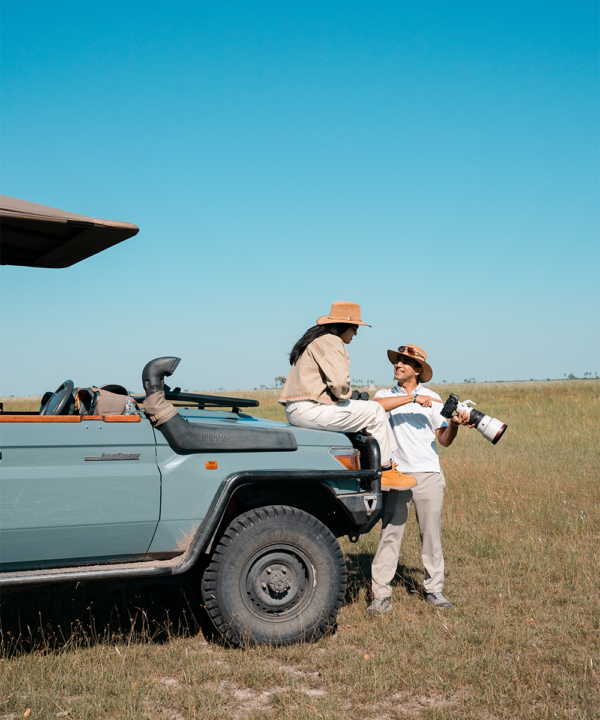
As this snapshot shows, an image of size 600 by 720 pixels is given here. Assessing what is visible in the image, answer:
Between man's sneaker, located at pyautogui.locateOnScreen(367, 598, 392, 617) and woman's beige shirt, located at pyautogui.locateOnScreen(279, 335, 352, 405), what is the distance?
1691mm

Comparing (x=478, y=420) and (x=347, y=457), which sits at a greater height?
(x=478, y=420)

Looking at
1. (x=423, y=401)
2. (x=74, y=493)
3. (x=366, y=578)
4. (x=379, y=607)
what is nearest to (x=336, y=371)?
(x=423, y=401)

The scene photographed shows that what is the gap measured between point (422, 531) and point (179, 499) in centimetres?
240

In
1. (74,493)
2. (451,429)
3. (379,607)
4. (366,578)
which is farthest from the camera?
(366,578)

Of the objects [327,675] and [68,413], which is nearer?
[327,675]

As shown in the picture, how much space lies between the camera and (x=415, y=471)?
546 centimetres

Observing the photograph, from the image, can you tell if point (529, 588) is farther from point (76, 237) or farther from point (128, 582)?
point (76, 237)

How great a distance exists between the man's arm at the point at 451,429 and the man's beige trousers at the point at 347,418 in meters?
0.77

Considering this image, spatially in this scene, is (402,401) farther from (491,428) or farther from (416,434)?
(491,428)

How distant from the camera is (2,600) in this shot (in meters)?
5.16

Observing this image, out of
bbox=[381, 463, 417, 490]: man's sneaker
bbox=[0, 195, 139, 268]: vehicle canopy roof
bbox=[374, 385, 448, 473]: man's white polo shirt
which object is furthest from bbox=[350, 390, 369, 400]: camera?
bbox=[0, 195, 139, 268]: vehicle canopy roof

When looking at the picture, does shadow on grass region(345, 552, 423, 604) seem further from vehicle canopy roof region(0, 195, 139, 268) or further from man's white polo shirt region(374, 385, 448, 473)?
vehicle canopy roof region(0, 195, 139, 268)

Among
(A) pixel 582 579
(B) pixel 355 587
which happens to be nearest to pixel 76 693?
(B) pixel 355 587

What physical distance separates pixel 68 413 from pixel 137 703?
1.86 m
